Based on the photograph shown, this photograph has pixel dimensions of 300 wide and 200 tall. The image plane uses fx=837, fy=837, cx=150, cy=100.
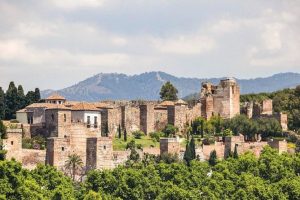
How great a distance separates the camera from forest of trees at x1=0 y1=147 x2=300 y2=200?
2050 inches

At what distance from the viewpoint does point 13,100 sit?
8388 centimetres

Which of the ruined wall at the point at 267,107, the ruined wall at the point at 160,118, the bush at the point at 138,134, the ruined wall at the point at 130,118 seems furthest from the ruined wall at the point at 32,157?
the ruined wall at the point at 267,107

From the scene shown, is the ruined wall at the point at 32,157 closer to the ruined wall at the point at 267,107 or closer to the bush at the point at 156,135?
the bush at the point at 156,135

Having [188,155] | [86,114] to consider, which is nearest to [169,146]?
[188,155]

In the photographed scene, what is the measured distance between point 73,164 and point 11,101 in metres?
19.1

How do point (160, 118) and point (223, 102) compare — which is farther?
point (223, 102)

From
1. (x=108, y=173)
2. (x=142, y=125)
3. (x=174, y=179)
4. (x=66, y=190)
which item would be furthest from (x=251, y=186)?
(x=142, y=125)

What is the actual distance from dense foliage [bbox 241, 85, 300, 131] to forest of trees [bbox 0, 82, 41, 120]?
2864 cm

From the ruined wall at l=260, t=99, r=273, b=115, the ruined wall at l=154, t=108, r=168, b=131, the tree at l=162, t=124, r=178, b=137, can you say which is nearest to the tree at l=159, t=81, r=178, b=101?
the ruined wall at l=260, t=99, r=273, b=115

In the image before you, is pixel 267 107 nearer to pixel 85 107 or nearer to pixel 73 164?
pixel 85 107

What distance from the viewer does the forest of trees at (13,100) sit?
82.9m

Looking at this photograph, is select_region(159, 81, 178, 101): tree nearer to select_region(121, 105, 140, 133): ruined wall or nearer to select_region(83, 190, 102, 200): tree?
select_region(121, 105, 140, 133): ruined wall

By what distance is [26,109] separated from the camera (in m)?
77.6

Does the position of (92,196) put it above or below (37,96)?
below
